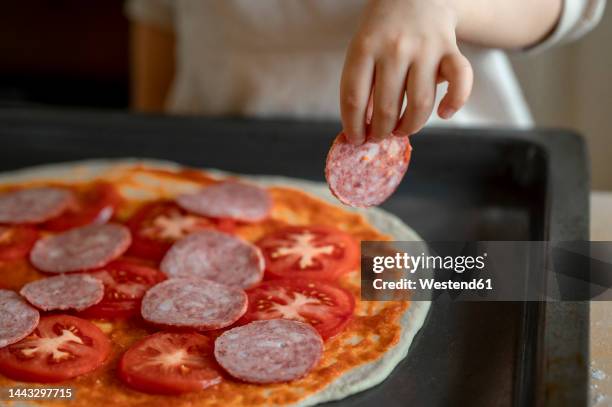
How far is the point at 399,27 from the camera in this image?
799mm

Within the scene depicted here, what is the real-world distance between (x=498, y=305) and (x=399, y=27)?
34cm

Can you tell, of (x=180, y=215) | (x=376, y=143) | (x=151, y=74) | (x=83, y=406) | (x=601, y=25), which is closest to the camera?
(x=83, y=406)

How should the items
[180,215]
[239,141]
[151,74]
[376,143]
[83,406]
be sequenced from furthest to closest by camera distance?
1. [151,74]
2. [239,141]
3. [180,215]
4. [376,143]
5. [83,406]

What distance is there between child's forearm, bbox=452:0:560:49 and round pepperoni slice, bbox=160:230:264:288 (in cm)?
36

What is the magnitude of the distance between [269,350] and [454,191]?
0.49 meters

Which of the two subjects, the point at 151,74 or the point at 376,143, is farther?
the point at 151,74

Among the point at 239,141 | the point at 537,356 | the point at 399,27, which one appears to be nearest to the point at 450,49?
the point at 399,27

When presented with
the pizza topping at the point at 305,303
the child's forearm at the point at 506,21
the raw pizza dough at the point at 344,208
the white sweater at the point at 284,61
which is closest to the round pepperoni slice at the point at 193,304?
the pizza topping at the point at 305,303

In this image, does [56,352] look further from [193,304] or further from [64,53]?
[64,53]

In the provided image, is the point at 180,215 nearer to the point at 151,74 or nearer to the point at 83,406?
the point at 83,406

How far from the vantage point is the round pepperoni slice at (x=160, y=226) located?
105cm

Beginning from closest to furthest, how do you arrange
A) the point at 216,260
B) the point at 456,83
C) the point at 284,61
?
the point at 456,83 → the point at 216,260 → the point at 284,61

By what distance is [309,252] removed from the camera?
1029 millimetres

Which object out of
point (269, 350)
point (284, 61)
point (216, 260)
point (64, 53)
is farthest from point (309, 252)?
point (64, 53)
